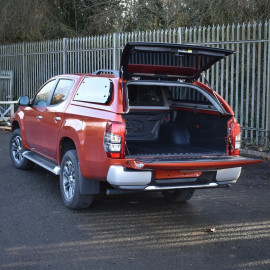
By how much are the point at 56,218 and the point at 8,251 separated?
1.16m

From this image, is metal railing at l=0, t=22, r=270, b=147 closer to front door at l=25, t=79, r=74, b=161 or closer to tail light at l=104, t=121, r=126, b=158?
front door at l=25, t=79, r=74, b=161

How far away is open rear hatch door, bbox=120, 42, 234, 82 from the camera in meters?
5.89

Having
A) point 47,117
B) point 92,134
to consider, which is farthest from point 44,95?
point 92,134

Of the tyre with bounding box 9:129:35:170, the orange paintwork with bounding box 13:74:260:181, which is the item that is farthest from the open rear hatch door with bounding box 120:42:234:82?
the tyre with bounding box 9:129:35:170

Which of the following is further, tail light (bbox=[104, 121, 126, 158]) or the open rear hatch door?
the open rear hatch door

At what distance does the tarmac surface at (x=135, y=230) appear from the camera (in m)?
4.62

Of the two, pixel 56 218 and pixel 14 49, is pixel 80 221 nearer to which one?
pixel 56 218

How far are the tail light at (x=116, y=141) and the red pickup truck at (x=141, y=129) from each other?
0.4 inches

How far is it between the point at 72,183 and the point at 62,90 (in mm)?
1618

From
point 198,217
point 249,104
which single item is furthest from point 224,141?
point 249,104

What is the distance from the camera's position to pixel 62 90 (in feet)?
23.7

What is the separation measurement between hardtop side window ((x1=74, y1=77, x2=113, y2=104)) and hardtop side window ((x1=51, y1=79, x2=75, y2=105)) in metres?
0.37

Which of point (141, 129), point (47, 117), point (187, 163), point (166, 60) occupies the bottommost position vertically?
point (187, 163)

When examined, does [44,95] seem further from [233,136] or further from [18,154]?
[233,136]
